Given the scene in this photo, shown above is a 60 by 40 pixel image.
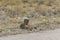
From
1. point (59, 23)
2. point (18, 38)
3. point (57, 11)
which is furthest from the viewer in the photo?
point (57, 11)

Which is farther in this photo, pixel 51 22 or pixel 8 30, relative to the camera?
pixel 51 22

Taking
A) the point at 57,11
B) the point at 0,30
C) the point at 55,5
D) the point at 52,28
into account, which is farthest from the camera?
the point at 55,5

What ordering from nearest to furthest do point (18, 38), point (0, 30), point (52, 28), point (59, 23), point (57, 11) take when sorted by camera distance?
point (18, 38) < point (0, 30) < point (52, 28) < point (59, 23) < point (57, 11)

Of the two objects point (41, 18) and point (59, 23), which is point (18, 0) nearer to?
point (41, 18)

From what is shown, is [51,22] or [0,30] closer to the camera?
[0,30]

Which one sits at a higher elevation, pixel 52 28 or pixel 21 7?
pixel 21 7

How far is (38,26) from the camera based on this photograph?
8.15 m

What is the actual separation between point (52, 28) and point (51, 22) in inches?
→ 28.7

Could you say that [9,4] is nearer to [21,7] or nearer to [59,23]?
[21,7]

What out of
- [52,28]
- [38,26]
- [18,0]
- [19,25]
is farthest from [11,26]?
[18,0]

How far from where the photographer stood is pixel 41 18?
9.23 metres

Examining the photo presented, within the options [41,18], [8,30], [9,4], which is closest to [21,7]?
[9,4]

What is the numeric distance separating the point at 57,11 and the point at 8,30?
3605mm

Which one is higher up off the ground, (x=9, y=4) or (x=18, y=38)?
(x=9, y=4)
